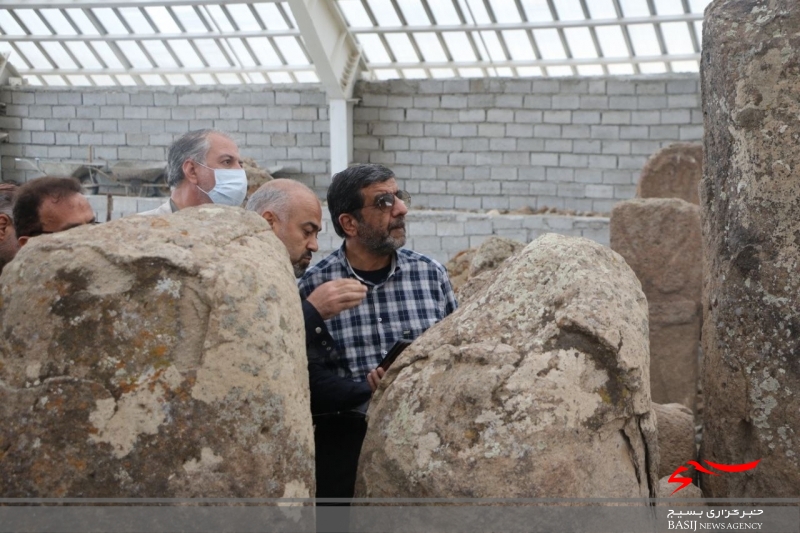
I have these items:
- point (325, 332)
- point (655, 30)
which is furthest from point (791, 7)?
point (655, 30)

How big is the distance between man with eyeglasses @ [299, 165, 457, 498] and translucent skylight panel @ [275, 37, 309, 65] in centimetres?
1479

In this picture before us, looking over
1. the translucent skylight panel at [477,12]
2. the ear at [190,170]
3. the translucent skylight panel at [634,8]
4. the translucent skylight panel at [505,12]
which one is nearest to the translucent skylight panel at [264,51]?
the translucent skylight panel at [477,12]

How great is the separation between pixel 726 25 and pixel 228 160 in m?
1.99

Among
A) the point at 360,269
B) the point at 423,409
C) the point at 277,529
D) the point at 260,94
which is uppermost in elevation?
the point at 260,94

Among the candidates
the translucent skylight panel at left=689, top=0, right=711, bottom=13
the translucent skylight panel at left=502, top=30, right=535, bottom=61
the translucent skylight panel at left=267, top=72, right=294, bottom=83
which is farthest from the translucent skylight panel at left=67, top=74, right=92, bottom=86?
the translucent skylight panel at left=689, top=0, right=711, bottom=13

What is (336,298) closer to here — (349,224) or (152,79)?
(349,224)

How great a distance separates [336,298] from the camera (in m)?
2.91

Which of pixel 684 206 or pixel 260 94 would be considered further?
pixel 260 94

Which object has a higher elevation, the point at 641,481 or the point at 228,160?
the point at 228,160

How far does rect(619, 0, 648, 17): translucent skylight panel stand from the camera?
15.4 meters

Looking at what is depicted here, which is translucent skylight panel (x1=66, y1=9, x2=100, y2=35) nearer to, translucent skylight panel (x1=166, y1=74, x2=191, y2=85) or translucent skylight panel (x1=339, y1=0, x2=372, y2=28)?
translucent skylight panel (x1=166, y1=74, x2=191, y2=85)

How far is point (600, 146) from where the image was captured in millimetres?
17172

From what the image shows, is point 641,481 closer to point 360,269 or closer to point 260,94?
point 360,269

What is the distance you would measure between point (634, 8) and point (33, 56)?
11.2 meters
